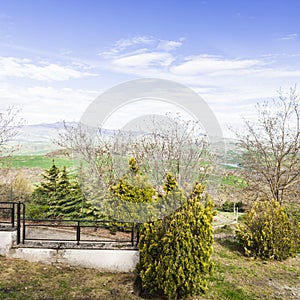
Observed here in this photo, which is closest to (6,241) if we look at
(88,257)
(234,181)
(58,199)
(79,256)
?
(79,256)

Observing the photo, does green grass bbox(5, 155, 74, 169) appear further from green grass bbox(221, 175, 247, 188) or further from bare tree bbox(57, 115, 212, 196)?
green grass bbox(221, 175, 247, 188)

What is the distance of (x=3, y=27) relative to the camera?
10.3m

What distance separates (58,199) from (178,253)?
6.94 meters

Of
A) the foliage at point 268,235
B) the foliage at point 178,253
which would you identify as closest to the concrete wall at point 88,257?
the foliage at point 178,253

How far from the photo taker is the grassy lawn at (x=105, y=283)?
470 centimetres

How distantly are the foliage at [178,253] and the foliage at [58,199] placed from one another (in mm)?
4866

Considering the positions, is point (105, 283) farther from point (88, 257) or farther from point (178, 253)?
point (178, 253)

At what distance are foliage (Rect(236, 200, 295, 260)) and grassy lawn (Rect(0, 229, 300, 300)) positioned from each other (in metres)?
0.77

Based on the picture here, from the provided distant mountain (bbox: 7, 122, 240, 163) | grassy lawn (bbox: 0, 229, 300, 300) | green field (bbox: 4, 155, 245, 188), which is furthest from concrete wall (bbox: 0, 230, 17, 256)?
distant mountain (bbox: 7, 122, 240, 163)

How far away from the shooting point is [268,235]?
7863 millimetres

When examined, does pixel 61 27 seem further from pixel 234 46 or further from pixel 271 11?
pixel 271 11

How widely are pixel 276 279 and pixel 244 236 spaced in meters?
1.85

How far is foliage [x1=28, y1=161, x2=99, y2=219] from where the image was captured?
9938 mm

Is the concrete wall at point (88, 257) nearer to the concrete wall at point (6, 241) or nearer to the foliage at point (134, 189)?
the concrete wall at point (6, 241)
